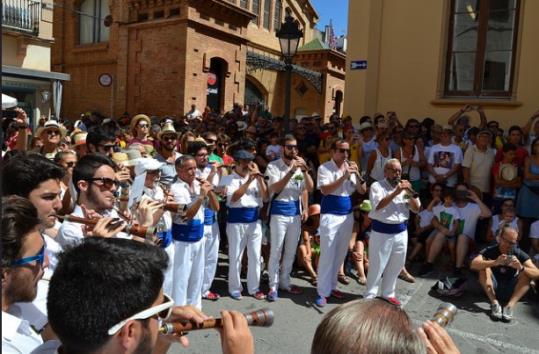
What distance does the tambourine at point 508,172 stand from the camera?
7.02 m

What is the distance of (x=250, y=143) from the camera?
19.1 feet

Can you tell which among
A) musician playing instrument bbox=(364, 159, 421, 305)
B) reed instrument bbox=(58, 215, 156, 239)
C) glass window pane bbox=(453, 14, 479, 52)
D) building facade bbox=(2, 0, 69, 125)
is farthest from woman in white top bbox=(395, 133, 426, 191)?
building facade bbox=(2, 0, 69, 125)

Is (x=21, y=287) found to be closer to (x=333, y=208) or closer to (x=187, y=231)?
(x=187, y=231)

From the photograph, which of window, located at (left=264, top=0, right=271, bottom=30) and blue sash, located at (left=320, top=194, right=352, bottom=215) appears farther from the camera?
window, located at (left=264, top=0, right=271, bottom=30)

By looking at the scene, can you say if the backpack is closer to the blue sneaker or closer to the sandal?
the sandal

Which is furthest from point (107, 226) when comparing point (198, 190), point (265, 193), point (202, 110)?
point (202, 110)

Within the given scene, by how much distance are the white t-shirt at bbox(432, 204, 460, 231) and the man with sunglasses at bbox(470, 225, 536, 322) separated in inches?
42.8

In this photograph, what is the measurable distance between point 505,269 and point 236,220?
341 centimetres

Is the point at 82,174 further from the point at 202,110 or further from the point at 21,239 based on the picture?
the point at 202,110

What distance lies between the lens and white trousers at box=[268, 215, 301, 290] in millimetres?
5887

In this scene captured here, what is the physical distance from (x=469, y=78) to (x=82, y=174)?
903 cm

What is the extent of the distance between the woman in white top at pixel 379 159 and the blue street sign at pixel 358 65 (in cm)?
377

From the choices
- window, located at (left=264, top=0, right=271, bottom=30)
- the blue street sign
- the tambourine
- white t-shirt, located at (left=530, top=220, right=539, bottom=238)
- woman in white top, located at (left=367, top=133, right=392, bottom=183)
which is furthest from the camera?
window, located at (left=264, top=0, right=271, bottom=30)

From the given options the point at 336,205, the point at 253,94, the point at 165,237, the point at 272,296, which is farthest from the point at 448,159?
the point at 253,94
